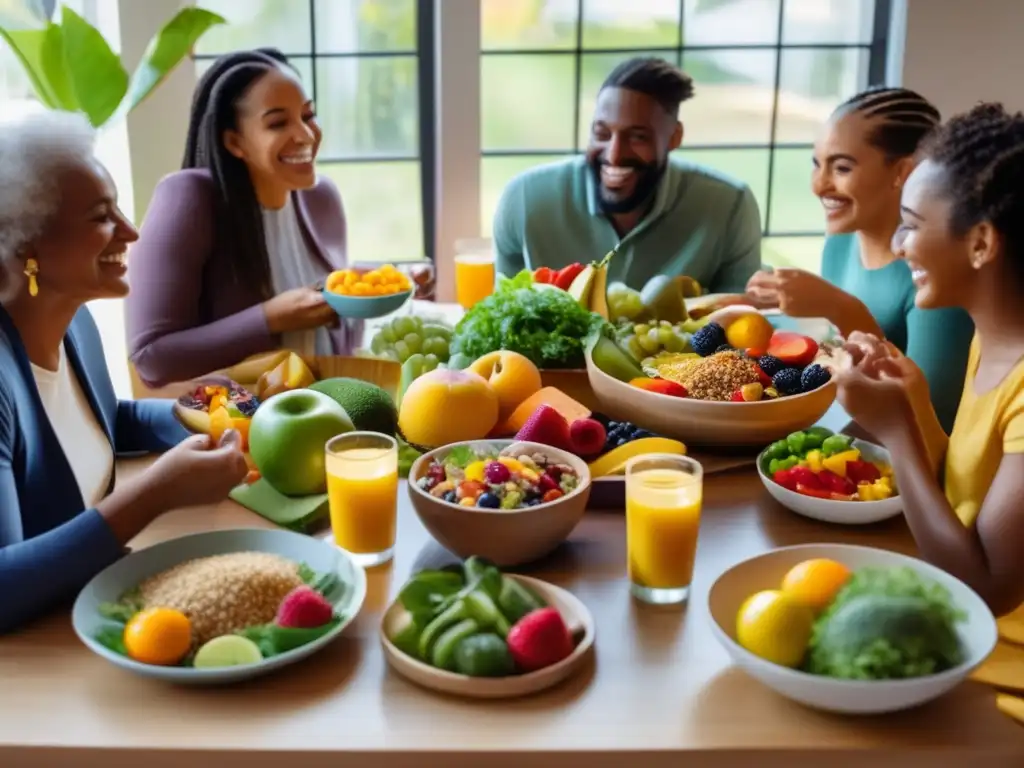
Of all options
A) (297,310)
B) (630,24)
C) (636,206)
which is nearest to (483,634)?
(297,310)

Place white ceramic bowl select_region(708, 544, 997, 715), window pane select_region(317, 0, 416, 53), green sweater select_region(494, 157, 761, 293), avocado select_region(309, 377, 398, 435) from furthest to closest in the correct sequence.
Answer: window pane select_region(317, 0, 416, 53) → green sweater select_region(494, 157, 761, 293) → avocado select_region(309, 377, 398, 435) → white ceramic bowl select_region(708, 544, 997, 715)

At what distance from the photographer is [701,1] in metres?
3.70

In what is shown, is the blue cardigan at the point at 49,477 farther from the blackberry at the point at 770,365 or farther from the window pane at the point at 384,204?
the window pane at the point at 384,204

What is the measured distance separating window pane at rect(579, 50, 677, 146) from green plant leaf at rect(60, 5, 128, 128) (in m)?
1.60

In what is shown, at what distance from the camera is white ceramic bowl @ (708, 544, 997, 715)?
982 millimetres

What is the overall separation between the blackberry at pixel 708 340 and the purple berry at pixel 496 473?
0.67m

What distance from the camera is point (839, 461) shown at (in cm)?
149

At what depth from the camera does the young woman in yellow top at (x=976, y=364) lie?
1.22 m

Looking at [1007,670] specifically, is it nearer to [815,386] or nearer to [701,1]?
[815,386]

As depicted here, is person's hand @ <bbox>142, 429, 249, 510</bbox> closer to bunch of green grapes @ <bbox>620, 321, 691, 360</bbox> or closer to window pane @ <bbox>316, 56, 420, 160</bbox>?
bunch of green grapes @ <bbox>620, 321, 691, 360</bbox>

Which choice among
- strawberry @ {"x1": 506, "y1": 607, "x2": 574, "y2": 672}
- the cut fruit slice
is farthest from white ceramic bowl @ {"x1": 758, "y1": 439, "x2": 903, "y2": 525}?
strawberry @ {"x1": 506, "y1": 607, "x2": 574, "y2": 672}

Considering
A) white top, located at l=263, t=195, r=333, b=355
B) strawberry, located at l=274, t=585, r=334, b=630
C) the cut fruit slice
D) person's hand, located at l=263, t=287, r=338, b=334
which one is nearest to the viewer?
strawberry, located at l=274, t=585, r=334, b=630

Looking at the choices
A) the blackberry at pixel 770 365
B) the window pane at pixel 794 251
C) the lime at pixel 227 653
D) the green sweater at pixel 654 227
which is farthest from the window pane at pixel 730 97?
the lime at pixel 227 653

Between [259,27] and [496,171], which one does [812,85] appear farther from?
[259,27]
